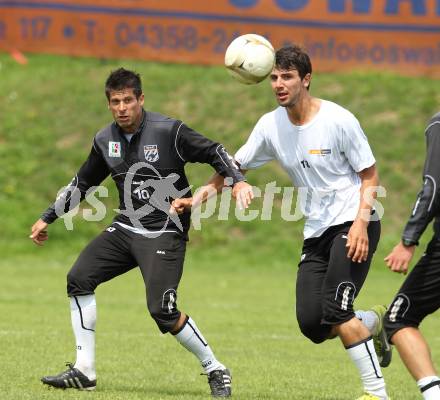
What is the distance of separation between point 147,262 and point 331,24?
16.1 m

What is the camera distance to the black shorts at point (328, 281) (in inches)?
292

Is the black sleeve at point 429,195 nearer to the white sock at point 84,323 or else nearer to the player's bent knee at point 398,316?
the player's bent knee at point 398,316

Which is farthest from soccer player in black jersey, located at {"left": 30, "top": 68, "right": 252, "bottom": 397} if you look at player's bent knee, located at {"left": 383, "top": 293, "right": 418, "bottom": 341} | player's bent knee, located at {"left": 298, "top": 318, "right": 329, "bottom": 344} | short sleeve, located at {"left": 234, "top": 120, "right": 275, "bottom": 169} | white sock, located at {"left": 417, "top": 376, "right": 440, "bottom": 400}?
white sock, located at {"left": 417, "top": 376, "right": 440, "bottom": 400}

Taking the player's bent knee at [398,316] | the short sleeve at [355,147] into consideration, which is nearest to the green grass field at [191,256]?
the player's bent knee at [398,316]

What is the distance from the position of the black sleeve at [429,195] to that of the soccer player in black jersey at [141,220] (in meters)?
2.06

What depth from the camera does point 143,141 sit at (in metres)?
8.41

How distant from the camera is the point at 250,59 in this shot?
319 inches

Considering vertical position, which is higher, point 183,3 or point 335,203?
point 183,3

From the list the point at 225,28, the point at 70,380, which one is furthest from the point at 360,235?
the point at 225,28

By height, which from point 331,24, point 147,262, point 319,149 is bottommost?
point 147,262

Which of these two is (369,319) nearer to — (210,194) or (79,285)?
(210,194)

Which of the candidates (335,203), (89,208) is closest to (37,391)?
(335,203)

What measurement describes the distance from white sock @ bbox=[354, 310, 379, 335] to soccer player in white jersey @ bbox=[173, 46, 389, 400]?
0.56 m

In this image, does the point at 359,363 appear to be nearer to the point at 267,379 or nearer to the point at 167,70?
the point at 267,379
